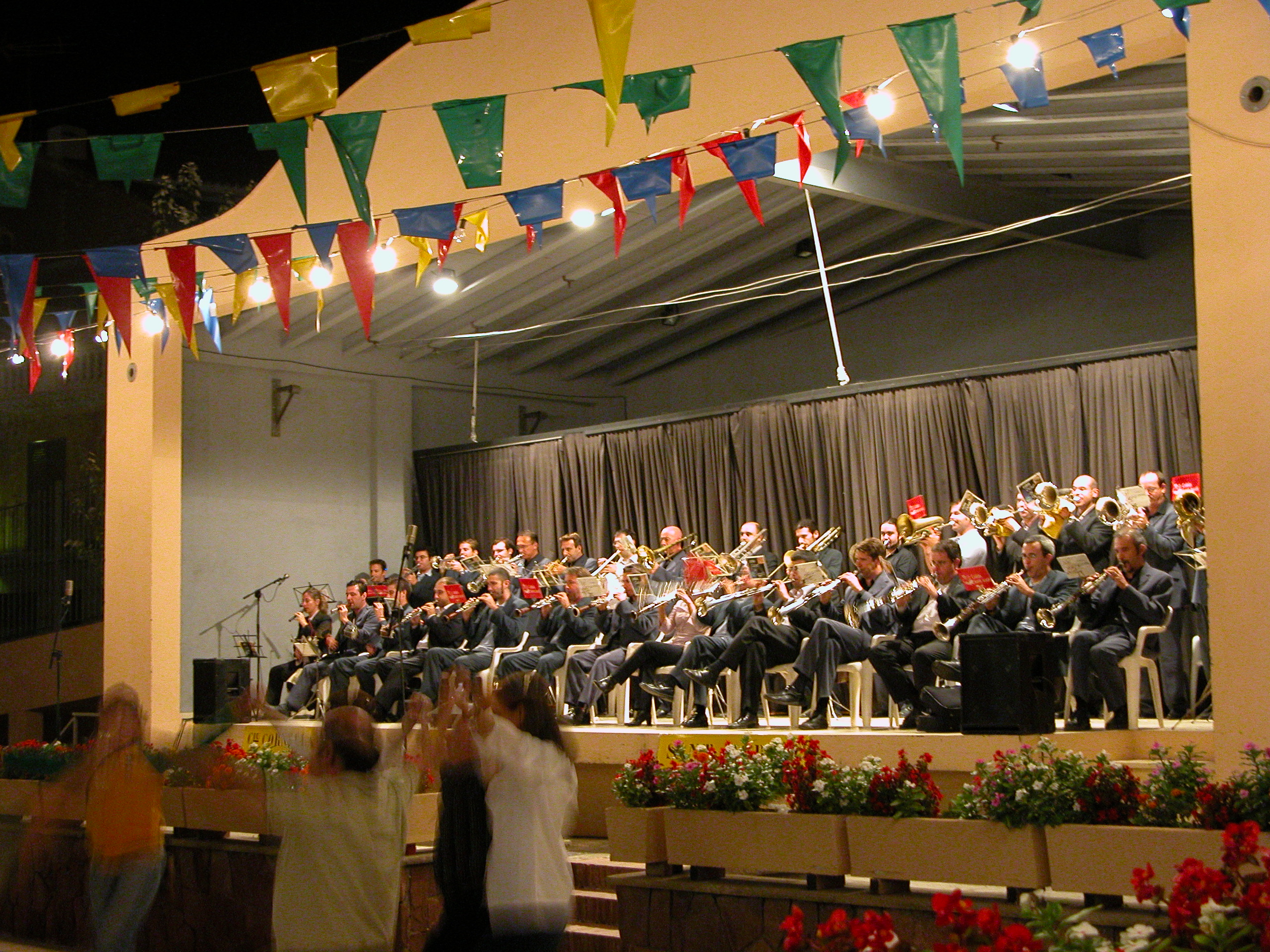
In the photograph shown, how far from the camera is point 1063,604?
6344 mm

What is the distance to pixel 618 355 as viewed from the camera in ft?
47.3

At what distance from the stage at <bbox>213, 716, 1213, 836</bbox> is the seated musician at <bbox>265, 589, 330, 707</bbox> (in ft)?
11.2

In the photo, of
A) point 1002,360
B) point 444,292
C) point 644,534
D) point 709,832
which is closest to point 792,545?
point 644,534

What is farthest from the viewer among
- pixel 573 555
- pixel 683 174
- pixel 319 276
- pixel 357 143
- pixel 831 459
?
pixel 831 459

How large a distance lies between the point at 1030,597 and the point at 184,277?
15.2 ft

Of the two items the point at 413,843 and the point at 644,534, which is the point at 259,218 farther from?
the point at 644,534

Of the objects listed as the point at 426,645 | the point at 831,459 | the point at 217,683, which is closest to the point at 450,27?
the point at 426,645

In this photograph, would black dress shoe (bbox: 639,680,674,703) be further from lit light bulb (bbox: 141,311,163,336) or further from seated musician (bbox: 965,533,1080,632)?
lit light bulb (bbox: 141,311,163,336)

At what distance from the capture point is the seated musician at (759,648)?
7.30 m

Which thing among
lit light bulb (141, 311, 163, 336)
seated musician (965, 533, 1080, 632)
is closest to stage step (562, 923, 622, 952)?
seated musician (965, 533, 1080, 632)

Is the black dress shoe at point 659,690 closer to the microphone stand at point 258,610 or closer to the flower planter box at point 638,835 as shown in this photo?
the flower planter box at point 638,835

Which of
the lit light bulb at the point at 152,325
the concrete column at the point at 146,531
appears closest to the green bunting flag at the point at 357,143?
the lit light bulb at the point at 152,325

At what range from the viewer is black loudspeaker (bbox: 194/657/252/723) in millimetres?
10242

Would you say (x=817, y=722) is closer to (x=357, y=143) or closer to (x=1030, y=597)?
(x=1030, y=597)
